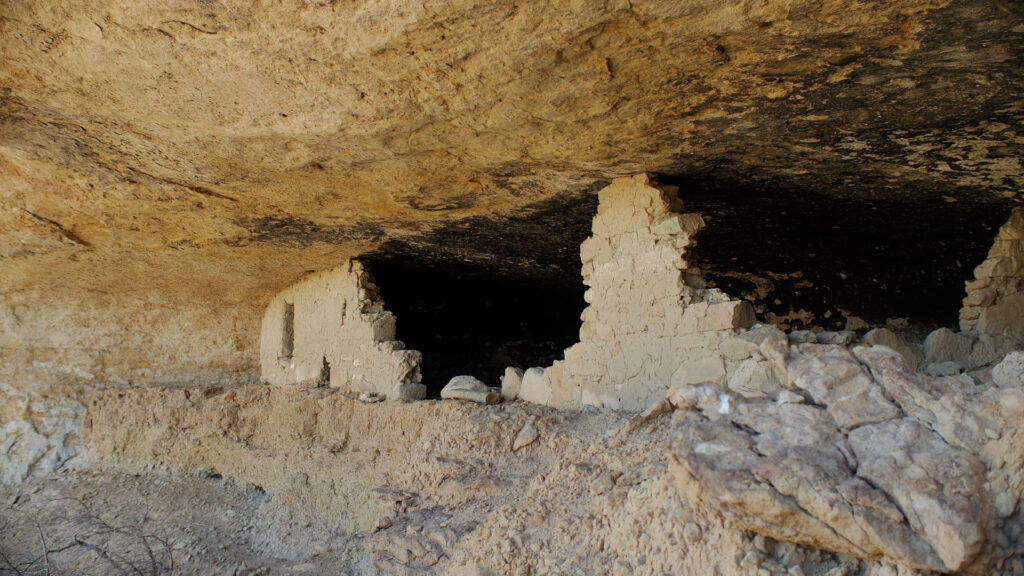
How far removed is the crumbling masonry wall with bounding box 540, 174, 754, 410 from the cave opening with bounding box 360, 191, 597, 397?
1.78 feet

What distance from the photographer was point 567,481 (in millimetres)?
3072

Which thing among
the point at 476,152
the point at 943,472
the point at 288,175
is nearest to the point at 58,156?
the point at 288,175

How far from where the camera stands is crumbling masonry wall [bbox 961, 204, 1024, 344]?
4391 mm

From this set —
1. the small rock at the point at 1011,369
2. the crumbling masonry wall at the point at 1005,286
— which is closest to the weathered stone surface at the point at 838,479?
the small rock at the point at 1011,369

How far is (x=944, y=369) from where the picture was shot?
4320mm

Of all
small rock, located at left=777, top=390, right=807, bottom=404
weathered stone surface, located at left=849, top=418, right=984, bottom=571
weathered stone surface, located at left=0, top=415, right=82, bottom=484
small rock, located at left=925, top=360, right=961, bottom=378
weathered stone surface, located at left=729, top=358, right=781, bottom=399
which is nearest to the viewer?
weathered stone surface, located at left=849, top=418, right=984, bottom=571

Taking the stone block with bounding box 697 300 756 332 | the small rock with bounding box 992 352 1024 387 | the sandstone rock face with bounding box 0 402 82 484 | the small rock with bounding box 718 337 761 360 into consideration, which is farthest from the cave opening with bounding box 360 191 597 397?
the sandstone rock face with bounding box 0 402 82 484

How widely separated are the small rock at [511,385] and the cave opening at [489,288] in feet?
3.45

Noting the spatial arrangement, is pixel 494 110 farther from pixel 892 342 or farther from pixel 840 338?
pixel 892 342

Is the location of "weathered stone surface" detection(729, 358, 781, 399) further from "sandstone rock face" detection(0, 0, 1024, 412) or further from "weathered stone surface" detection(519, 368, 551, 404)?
"weathered stone surface" detection(519, 368, 551, 404)

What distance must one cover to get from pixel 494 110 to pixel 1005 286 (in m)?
3.32

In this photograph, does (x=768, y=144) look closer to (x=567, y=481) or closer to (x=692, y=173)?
(x=692, y=173)

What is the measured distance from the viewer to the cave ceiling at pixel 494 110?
2596 mm

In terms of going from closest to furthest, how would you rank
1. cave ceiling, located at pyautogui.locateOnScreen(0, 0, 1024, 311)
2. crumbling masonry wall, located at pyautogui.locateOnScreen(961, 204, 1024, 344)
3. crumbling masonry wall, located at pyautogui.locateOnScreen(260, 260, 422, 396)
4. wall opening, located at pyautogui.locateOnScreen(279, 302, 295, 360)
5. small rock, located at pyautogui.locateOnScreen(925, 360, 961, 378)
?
cave ceiling, located at pyautogui.locateOnScreen(0, 0, 1024, 311)
small rock, located at pyautogui.locateOnScreen(925, 360, 961, 378)
crumbling masonry wall, located at pyautogui.locateOnScreen(961, 204, 1024, 344)
crumbling masonry wall, located at pyautogui.locateOnScreen(260, 260, 422, 396)
wall opening, located at pyautogui.locateOnScreen(279, 302, 295, 360)
